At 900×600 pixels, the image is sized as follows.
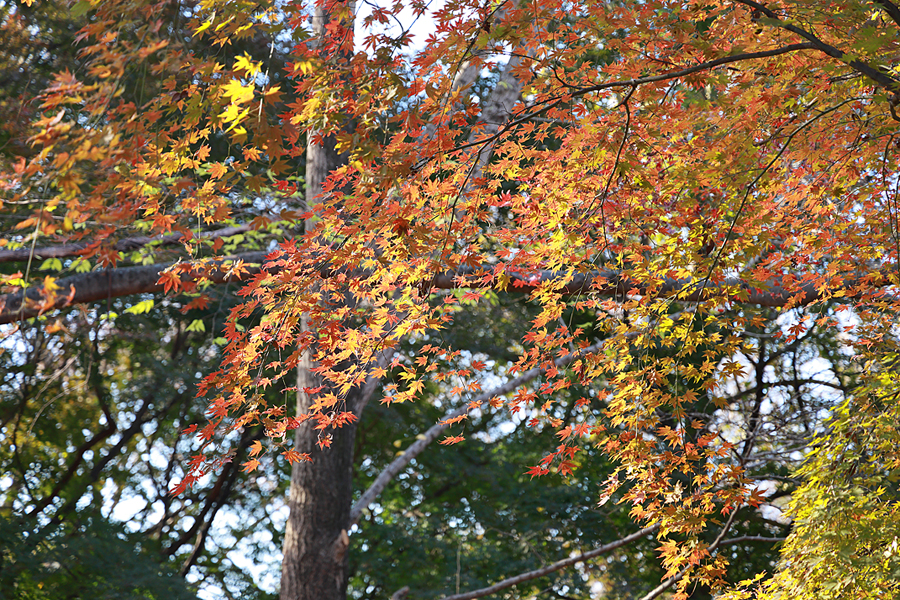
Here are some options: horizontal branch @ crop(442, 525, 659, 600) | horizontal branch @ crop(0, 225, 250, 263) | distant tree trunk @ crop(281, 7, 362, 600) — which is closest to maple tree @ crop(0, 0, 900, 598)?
horizontal branch @ crop(0, 225, 250, 263)

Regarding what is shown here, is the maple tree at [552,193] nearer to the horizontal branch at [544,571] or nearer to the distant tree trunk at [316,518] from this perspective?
the distant tree trunk at [316,518]

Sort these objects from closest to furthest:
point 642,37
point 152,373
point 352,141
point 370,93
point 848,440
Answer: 1. point 352,141
2. point 370,93
3. point 642,37
4. point 848,440
5. point 152,373

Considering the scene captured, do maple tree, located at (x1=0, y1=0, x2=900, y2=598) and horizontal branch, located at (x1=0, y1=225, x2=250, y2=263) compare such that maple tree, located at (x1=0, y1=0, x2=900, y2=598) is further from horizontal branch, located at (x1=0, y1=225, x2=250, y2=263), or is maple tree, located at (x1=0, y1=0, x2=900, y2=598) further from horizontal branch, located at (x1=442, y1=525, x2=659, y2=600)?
horizontal branch, located at (x1=442, y1=525, x2=659, y2=600)

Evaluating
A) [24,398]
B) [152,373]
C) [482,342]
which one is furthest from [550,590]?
[24,398]

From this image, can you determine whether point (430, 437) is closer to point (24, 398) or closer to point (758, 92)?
point (758, 92)

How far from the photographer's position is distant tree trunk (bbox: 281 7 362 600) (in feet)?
21.0

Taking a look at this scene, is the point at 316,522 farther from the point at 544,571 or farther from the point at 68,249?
the point at 68,249

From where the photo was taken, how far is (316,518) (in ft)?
21.4

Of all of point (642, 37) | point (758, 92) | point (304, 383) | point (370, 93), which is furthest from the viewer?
point (304, 383)

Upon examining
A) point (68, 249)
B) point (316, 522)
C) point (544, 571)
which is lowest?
point (544, 571)

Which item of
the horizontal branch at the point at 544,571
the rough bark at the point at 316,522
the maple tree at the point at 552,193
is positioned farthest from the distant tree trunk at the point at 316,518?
the maple tree at the point at 552,193

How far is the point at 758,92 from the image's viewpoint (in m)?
3.57

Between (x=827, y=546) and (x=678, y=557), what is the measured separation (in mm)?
842

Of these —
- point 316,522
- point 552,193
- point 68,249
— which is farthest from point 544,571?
point 68,249
